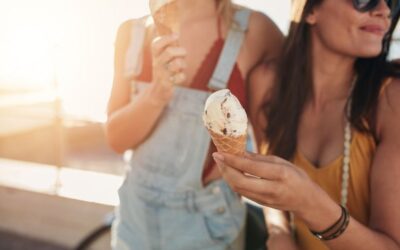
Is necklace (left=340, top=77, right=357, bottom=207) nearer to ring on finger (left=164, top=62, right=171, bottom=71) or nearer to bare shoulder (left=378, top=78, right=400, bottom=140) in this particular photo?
bare shoulder (left=378, top=78, right=400, bottom=140)

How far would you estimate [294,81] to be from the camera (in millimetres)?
1971

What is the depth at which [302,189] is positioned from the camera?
1.25 meters

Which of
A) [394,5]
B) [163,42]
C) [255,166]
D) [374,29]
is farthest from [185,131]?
[394,5]

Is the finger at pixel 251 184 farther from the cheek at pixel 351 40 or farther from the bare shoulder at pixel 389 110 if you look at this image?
the cheek at pixel 351 40

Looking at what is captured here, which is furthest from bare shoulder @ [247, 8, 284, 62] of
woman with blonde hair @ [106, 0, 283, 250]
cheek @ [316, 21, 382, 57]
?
cheek @ [316, 21, 382, 57]

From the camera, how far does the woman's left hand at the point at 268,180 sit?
119 centimetres

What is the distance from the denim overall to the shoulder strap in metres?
0.22

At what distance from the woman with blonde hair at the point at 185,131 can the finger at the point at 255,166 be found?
1.86 ft

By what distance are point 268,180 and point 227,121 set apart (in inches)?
7.7

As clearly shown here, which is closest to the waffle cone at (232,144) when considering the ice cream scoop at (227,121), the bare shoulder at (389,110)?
the ice cream scoop at (227,121)

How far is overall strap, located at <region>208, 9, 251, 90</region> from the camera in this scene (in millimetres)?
1785

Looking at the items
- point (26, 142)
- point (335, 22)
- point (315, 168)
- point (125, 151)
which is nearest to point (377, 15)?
point (335, 22)

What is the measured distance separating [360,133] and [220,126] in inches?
26.4

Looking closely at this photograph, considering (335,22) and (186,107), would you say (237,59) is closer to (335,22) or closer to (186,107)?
(186,107)
